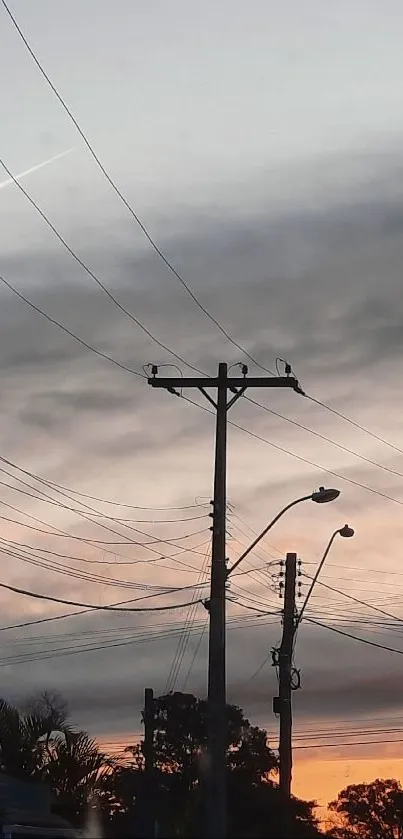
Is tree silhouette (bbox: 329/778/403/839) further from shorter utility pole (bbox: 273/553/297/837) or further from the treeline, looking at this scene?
shorter utility pole (bbox: 273/553/297/837)

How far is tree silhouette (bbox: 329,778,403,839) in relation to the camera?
83.8 meters

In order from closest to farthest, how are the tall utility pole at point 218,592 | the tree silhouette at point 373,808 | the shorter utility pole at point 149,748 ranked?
the tall utility pole at point 218,592 < the shorter utility pole at point 149,748 < the tree silhouette at point 373,808

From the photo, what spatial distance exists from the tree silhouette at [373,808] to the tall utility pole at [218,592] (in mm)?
54220

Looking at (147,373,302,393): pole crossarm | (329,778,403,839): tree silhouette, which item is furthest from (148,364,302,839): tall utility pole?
(329,778,403,839): tree silhouette

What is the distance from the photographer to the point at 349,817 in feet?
283

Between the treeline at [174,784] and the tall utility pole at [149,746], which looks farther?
the tall utility pole at [149,746]

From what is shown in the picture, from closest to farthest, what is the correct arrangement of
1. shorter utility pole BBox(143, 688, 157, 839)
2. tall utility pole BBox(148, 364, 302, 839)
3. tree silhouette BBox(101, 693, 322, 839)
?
tall utility pole BBox(148, 364, 302, 839), tree silhouette BBox(101, 693, 322, 839), shorter utility pole BBox(143, 688, 157, 839)

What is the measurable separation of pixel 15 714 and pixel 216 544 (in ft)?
53.2

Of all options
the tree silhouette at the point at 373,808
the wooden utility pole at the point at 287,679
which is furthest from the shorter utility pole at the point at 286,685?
the tree silhouette at the point at 373,808

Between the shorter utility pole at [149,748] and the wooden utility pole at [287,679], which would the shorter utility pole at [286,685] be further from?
the shorter utility pole at [149,748]

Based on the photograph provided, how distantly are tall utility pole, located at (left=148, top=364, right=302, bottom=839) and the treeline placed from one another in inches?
25.8

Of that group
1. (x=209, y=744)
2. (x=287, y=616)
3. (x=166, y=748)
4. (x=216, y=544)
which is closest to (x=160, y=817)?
(x=209, y=744)

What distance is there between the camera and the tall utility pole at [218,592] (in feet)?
94.1

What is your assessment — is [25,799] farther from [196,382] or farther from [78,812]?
[196,382]
